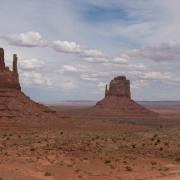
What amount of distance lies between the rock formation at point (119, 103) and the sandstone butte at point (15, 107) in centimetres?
6377

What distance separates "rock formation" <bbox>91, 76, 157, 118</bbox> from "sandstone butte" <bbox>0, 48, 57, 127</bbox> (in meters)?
63.8

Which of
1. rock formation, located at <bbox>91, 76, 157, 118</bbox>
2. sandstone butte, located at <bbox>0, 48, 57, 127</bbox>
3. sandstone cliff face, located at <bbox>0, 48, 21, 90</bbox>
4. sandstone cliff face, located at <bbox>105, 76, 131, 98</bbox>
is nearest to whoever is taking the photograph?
sandstone butte, located at <bbox>0, 48, 57, 127</bbox>

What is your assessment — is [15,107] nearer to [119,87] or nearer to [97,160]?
[97,160]

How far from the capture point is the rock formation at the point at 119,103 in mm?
145250

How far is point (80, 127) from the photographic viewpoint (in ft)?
258

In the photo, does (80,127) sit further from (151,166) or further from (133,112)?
(133,112)

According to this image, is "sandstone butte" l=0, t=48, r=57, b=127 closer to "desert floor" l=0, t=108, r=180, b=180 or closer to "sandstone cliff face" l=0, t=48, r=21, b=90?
"sandstone cliff face" l=0, t=48, r=21, b=90

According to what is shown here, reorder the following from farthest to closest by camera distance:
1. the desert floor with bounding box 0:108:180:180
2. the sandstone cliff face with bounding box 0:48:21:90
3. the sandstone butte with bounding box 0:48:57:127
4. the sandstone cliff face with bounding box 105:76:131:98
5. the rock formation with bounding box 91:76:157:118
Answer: the sandstone cliff face with bounding box 105:76:131:98
the rock formation with bounding box 91:76:157:118
the sandstone cliff face with bounding box 0:48:21:90
the sandstone butte with bounding box 0:48:57:127
the desert floor with bounding box 0:108:180:180

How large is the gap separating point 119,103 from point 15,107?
74648mm

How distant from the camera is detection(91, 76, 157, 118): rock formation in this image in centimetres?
14525

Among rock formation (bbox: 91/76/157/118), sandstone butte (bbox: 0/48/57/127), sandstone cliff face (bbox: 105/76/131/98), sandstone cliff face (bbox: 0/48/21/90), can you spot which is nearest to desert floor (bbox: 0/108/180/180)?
sandstone butte (bbox: 0/48/57/127)

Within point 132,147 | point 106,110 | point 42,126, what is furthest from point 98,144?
point 106,110

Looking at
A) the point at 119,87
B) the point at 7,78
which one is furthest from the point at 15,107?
the point at 119,87

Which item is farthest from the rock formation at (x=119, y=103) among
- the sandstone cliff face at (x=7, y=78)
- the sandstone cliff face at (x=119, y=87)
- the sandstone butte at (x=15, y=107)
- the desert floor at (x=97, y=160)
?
the desert floor at (x=97, y=160)
